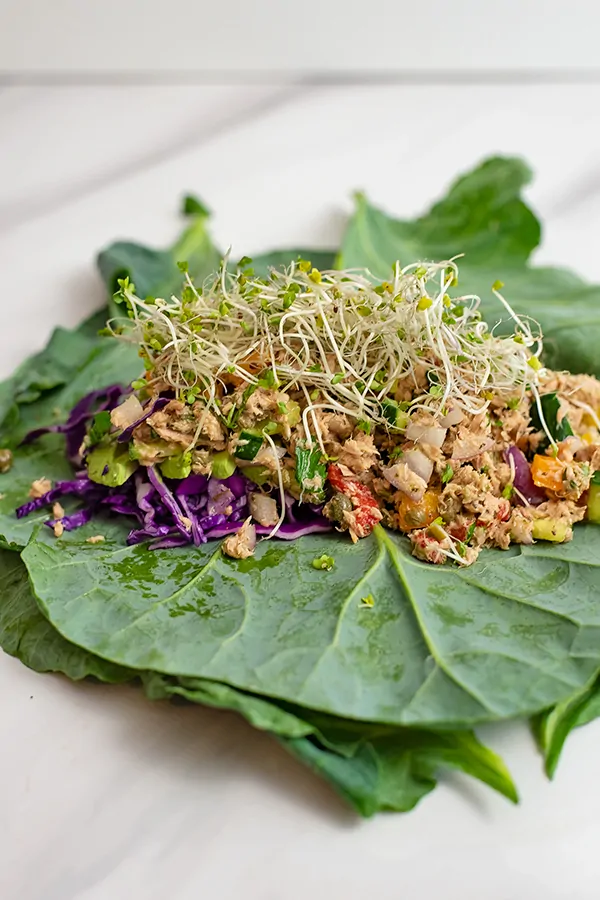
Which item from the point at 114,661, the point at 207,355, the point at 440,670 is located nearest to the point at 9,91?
the point at 207,355

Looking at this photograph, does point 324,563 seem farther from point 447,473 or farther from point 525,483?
point 525,483

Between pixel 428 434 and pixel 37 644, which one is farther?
pixel 428 434

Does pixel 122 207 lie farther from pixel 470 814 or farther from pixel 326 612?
pixel 470 814

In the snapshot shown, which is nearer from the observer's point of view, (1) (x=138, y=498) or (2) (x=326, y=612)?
(2) (x=326, y=612)

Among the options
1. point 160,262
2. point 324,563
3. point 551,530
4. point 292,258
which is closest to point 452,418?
point 551,530

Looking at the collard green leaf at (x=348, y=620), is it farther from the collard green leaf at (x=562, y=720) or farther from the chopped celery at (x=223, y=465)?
the chopped celery at (x=223, y=465)

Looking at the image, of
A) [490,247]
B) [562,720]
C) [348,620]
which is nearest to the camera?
[562,720]

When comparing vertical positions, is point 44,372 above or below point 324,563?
above

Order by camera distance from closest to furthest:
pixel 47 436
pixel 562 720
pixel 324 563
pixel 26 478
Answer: pixel 562 720
pixel 324 563
pixel 26 478
pixel 47 436
